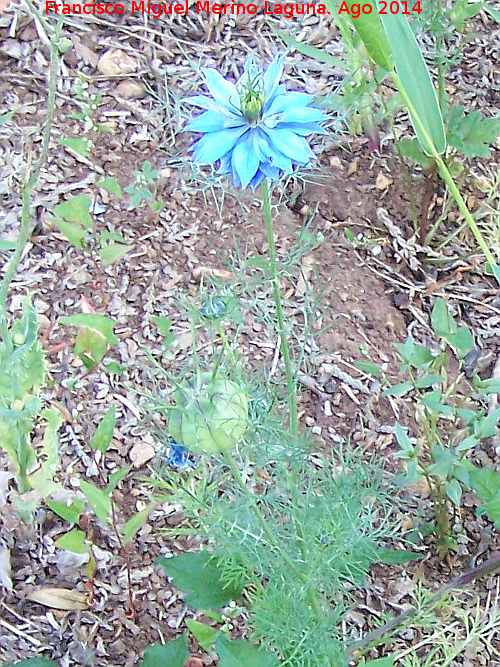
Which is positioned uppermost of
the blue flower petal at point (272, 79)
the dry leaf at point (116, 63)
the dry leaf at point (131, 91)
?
the blue flower petal at point (272, 79)

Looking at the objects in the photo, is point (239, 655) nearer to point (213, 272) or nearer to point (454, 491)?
point (454, 491)

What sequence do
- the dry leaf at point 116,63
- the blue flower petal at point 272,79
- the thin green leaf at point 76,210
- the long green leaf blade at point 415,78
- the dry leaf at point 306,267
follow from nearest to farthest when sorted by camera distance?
the blue flower petal at point 272,79 < the long green leaf blade at point 415,78 < the thin green leaf at point 76,210 < the dry leaf at point 306,267 < the dry leaf at point 116,63

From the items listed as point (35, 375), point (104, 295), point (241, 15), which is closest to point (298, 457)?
point (35, 375)

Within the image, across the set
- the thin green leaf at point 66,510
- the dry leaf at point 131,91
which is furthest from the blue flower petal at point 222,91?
the dry leaf at point 131,91

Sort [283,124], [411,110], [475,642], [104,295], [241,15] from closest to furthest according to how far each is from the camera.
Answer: [283,124] < [411,110] < [475,642] < [104,295] < [241,15]

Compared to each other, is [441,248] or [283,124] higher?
[283,124]

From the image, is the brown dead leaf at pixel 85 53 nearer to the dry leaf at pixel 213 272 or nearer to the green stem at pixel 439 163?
the dry leaf at pixel 213 272

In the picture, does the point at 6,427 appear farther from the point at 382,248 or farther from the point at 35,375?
the point at 382,248

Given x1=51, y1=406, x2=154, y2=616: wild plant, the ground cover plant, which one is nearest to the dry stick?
the ground cover plant

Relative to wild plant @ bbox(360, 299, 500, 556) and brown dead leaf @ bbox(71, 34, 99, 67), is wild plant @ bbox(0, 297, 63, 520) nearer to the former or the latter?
wild plant @ bbox(360, 299, 500, 556)
